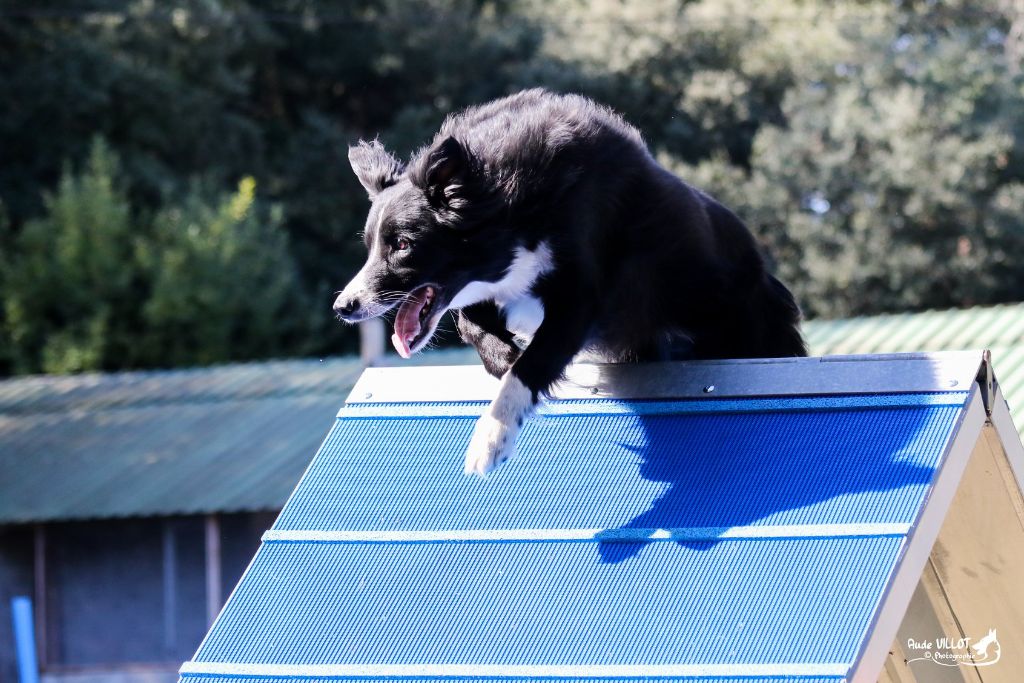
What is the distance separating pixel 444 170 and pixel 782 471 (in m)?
1.18

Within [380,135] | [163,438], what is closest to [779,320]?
[163,438]

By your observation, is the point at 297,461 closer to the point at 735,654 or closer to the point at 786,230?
the point at 735,654

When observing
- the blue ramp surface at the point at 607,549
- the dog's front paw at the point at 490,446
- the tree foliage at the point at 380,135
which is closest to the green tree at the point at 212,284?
the tree foliage at the point at 380,135

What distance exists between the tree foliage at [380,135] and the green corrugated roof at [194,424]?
6626mm

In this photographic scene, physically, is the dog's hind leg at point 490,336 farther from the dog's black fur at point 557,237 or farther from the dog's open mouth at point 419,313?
the dog's open mouth at point 419,313

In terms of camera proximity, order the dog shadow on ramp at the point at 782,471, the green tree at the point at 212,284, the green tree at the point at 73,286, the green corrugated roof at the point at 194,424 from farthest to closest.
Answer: the green tree at the point at 212,284 → the green tree at the point at 73,286 → the green corrugated roof at the point at 194,424 → the dog shadow on ramp at the point at 782,471

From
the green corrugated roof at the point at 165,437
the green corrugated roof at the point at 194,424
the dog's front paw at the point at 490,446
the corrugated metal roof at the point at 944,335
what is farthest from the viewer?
the green corrugated roof at the point at 165,437

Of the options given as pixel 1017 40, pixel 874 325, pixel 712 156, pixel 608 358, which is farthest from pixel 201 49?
pixel 608 358

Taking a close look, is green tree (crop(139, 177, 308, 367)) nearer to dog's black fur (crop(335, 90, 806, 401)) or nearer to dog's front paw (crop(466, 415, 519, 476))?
dog's black fur (crop(335, 90, 806, 401))

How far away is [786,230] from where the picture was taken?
2434 centimetres

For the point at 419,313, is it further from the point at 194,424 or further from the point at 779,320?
the point at 194,424

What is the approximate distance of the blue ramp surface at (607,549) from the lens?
3133mm

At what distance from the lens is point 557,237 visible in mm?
3861

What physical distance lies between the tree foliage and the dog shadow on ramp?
799 inches
